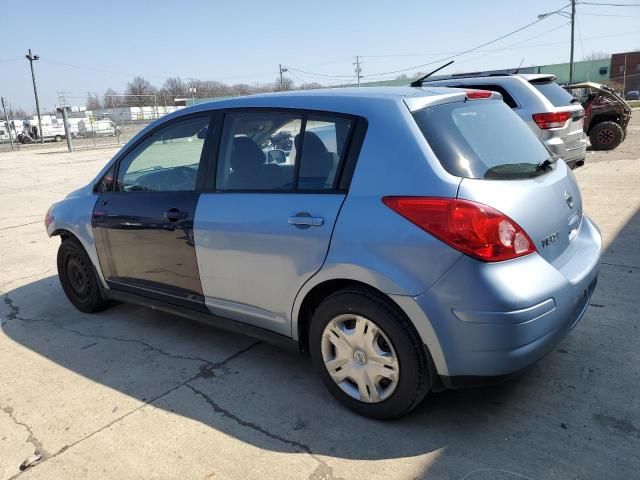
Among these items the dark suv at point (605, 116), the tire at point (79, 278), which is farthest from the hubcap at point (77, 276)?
the dark suv at point (605, 116)

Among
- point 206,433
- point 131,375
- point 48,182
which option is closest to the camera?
point 206,433

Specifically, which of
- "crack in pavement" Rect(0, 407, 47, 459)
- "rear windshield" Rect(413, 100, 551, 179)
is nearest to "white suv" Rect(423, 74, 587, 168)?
"rear windshield" Rect(413, 100, 551, 179)

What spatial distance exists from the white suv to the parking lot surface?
3.71 meters

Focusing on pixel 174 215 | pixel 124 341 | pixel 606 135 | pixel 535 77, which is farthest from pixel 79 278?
pixel 606 135

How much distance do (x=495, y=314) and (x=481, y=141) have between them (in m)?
0.97

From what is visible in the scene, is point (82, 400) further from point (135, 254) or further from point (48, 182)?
point (48, 182)

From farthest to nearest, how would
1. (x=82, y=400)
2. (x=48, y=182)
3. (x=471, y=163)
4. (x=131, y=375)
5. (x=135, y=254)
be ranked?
(x=48, y=182) → (x=135, y=254) → (x=131, y=375) → (x=82, y=400) → (x=471, y=163)

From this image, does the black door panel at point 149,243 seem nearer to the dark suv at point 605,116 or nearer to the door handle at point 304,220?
the door handle at point 304,220

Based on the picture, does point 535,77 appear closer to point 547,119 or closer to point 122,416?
point 547,119

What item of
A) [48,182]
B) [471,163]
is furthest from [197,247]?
[48,182]

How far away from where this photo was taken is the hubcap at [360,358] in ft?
8.63

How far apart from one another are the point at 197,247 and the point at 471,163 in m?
1.73

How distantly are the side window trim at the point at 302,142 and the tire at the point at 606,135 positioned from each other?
1236 cm

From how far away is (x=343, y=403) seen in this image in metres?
2.88
